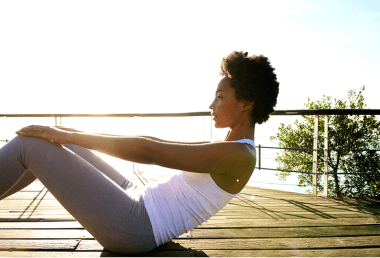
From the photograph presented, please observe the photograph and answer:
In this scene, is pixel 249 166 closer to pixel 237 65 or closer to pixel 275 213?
pixel 237 65

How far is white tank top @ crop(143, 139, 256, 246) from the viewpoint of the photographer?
1239mm

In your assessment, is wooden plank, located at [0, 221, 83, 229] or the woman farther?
wooden plank, located at [0, 221, 83, 229]

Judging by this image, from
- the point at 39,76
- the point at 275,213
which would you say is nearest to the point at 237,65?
the point at 275,213

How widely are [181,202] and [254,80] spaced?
0.69m

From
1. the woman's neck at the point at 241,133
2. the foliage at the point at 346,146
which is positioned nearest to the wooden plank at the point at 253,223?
the woman's neck at the point at 241,133

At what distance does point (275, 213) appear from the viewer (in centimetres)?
233

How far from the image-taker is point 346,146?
55.9ft

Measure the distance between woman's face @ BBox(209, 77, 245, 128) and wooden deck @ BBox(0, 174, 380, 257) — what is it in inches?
26.9

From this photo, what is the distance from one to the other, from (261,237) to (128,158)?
102 centimetres

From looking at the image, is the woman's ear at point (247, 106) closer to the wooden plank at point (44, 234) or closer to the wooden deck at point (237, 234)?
the wooden deck at point (237, 234)

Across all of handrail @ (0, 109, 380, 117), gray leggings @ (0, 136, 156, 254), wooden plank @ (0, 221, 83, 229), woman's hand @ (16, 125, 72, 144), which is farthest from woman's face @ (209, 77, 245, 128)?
handrail @ (0, 109, 380, 117)

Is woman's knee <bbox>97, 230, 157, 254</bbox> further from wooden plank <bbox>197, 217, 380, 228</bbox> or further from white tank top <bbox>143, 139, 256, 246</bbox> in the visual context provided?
wooden plank <bbox>197, 217, 380, 228</bbox>

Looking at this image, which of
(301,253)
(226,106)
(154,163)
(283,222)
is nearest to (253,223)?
(283,222)

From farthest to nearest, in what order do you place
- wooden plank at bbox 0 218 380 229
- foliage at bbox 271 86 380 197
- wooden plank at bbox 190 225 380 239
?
foliage at bbox 271 86 380 197 → wooden plank at bbox 0 218 380 229 → wooden plank at bbox 190 225 380 239
